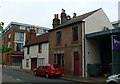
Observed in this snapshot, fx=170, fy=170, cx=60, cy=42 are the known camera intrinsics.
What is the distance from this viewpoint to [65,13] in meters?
28.7

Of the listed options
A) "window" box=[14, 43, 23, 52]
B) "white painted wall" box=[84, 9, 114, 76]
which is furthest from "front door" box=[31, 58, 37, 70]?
"window" box=[14, 43, 23, 52]

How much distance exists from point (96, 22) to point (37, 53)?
12593 mm

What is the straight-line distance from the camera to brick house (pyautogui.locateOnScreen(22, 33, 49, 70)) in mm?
26984

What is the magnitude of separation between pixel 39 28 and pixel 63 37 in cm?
4325

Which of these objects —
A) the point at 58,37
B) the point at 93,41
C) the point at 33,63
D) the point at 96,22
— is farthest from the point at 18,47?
the point at 93,41

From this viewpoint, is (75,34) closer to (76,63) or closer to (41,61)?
(76,63)

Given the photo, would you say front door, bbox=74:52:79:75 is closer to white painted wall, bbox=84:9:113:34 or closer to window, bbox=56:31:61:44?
white painted wall, bbox=84:9:113:34

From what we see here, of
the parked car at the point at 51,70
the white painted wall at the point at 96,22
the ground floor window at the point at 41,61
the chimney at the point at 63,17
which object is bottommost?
the parked car at the point at 51,70

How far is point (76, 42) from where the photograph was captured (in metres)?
20.5

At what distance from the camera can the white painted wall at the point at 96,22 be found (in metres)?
20.3

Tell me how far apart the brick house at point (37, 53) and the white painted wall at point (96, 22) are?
8431 millimetres

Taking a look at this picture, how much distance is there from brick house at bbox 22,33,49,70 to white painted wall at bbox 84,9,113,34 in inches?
332

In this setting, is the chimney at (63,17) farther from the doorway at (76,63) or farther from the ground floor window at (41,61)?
the doorway at (76,63)

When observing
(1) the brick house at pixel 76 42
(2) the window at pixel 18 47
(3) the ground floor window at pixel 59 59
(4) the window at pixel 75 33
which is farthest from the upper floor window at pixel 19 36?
(4) the window at pixel 75 33
